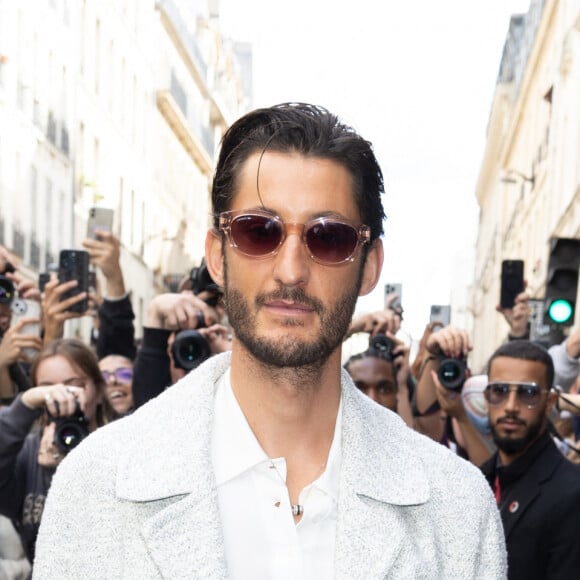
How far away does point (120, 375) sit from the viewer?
25.0 ft

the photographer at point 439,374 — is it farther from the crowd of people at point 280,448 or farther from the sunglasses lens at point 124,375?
the crowd of people at point 280,448

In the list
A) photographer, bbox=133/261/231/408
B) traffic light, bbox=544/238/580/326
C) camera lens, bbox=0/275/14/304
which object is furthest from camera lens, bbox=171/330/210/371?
traffic light, bbox=544/238/580/326

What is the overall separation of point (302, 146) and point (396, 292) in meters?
6.12

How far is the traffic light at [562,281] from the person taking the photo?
9.30m

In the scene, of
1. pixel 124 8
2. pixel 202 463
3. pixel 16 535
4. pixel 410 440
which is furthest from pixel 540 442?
pixel 124 8

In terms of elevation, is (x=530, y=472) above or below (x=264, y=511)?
below

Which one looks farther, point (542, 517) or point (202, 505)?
point (542, 517)

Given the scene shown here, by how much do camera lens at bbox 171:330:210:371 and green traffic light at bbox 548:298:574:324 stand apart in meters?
4.12

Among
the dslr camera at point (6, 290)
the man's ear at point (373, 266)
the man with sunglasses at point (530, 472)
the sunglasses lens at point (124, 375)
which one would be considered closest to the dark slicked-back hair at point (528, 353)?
the man with sunglasses at point (530, 472)

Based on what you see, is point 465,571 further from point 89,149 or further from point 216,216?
point 89,149

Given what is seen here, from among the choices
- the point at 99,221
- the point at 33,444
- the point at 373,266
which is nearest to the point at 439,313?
the point at 99,221

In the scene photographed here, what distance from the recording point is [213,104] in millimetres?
61938

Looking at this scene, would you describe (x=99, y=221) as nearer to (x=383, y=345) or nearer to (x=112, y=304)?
(x=112, y=304)

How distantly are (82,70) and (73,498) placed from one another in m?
32.8
